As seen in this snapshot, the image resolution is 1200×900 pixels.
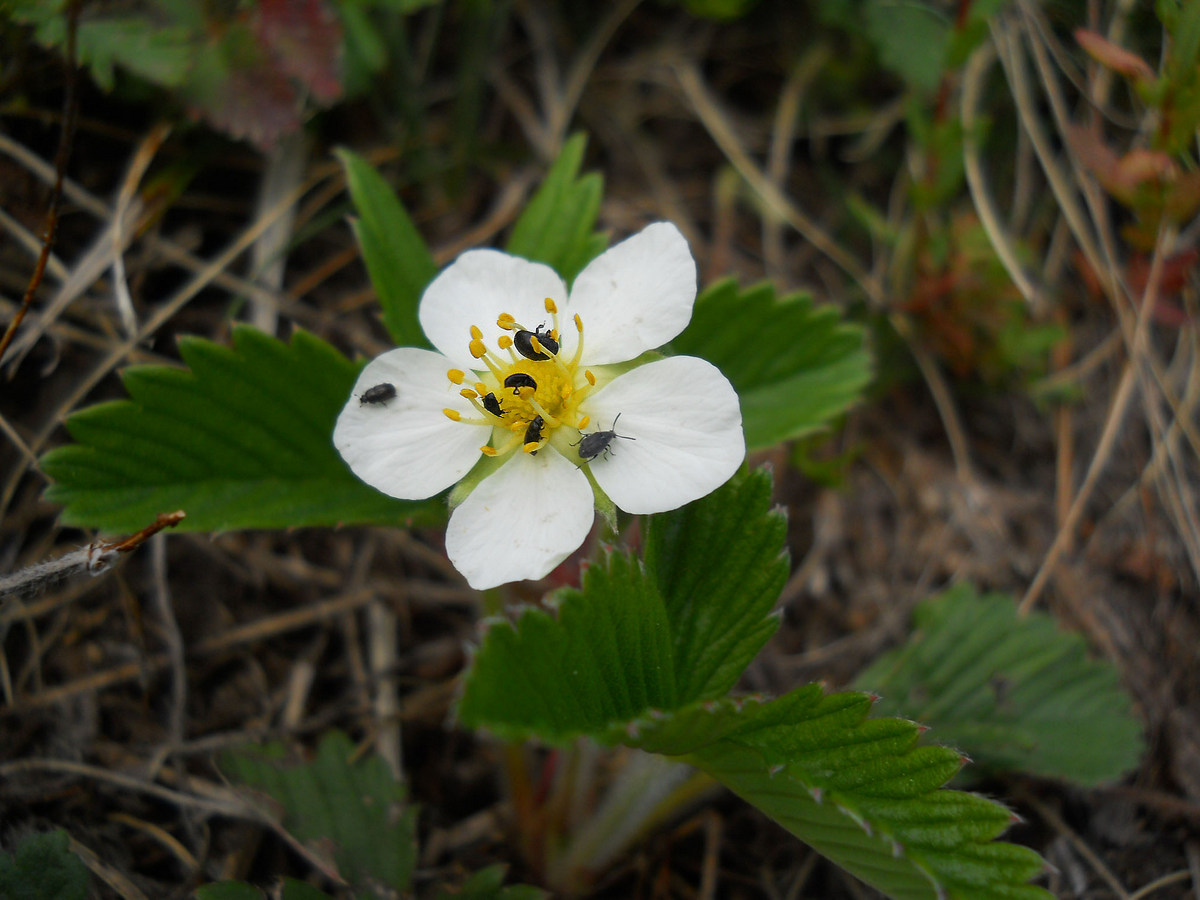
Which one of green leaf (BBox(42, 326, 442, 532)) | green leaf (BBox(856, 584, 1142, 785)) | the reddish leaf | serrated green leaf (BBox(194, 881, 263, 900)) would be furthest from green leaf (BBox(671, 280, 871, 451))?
serrated green leaf (BBox(194, 881, 263, 900))

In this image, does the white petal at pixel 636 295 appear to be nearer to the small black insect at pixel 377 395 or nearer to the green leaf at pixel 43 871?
the small black insect at pixel 377 395

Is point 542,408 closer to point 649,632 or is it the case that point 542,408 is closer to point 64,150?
point 649,632

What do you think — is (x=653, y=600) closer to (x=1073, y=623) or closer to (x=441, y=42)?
(x=1073, y=623)

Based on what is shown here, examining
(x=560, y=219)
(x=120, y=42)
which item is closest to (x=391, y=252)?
(x=560, y=219)

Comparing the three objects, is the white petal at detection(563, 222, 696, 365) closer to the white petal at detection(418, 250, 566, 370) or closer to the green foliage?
the white petal at detection(418, 250, 566, 370)

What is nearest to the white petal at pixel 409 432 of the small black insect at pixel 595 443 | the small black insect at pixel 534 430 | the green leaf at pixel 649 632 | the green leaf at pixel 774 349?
the small black insect at pixel 534 430

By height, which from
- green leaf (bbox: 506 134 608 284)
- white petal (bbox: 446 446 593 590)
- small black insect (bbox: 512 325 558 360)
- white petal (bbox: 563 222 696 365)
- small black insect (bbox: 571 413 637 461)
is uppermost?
Answer: green leaf (bbox: 506 134 608 284)
